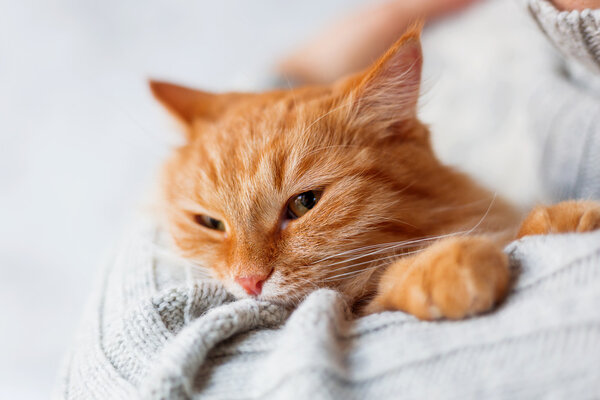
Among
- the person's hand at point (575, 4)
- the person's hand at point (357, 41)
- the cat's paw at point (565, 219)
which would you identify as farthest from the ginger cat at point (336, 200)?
the person's hand at point (357, 41)

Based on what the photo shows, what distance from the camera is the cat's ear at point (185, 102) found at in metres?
1.69

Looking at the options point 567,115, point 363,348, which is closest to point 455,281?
point 363,348

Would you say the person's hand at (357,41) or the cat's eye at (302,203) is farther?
the person's hand at (357,41)

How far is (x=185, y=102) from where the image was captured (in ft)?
5.61

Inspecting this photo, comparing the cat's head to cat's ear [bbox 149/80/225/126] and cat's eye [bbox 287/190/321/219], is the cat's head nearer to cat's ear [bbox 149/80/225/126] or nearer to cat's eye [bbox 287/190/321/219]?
cat's eye [bbox 287/190/321/219]

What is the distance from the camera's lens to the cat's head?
1.19m

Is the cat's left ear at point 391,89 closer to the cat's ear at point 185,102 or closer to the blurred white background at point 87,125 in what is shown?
the cat's ear at point 185,102

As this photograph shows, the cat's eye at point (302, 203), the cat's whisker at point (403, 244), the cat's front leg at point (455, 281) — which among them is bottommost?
the cat's whisker at point (403, 244)

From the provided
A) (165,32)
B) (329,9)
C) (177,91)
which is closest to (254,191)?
(177,91)

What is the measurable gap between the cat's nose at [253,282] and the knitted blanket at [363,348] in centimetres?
9

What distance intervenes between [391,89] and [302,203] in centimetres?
40

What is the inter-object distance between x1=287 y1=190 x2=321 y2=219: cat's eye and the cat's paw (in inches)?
19.7

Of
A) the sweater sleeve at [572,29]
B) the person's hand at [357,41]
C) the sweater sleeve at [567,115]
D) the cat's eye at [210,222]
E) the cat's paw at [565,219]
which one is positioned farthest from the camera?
the person's hand at [357,41]

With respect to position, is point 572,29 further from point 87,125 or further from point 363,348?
point 87,125
